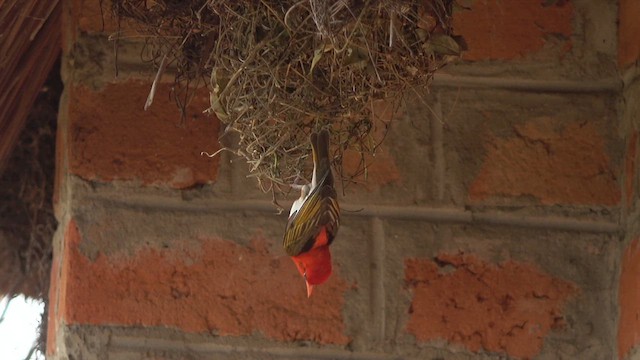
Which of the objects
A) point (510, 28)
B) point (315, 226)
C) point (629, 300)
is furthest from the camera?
point (510, 28)

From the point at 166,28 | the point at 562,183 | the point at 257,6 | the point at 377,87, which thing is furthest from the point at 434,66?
the point at 562,183

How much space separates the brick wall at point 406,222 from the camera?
1451 mm

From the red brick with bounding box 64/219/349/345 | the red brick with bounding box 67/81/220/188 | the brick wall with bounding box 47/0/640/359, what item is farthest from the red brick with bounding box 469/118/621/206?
the red brick with bounding box 67/81/220/188

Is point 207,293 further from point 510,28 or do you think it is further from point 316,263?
point 510,28

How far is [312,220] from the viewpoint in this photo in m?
1.12

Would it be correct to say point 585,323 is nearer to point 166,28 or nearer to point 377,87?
point 377,87

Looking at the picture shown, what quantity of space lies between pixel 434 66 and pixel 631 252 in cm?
45

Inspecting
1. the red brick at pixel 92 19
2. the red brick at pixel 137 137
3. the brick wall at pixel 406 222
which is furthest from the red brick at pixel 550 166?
the red brick at pixel 92 19

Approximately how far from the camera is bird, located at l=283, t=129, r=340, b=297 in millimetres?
1115

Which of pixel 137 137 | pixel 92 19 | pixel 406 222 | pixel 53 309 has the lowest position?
pixel 53 309

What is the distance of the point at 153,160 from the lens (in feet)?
4.89

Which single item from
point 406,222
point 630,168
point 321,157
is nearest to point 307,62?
point 321,157

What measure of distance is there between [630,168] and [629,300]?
7.0 inches

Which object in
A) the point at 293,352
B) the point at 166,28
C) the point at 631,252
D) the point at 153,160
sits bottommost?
the point at 293,352
